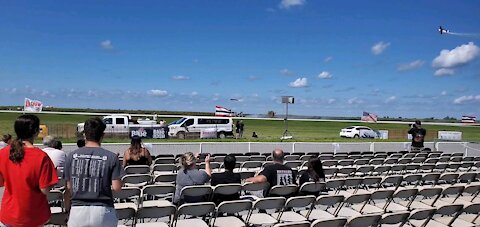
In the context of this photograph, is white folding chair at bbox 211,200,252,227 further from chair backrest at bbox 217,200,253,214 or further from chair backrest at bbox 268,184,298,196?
chair backrest at bbox 268,184,298,196

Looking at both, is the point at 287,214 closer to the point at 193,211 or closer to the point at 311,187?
the point at 311,187

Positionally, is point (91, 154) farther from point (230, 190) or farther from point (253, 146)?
point (253, 146)

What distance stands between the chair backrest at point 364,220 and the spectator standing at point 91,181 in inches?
99.5

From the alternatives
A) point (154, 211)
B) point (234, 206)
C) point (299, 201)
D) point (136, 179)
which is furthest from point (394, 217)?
point (136, 179)

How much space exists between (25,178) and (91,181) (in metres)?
0.49

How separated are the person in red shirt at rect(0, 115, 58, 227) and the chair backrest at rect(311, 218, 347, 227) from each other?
252 cm

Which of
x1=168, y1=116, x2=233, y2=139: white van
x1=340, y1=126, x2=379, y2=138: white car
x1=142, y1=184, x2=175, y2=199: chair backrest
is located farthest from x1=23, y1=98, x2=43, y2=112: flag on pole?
x1=340, y1=126, x2=379, y2=138: white car

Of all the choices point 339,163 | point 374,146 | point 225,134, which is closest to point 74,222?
point 339,163

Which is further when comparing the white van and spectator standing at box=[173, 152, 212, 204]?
the white van

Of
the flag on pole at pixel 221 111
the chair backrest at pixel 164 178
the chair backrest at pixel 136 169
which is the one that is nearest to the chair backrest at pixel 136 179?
the chair backrest at pixel 164 178

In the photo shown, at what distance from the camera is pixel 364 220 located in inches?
190

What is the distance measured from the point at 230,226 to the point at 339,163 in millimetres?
5958

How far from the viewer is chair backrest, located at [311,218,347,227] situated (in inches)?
176

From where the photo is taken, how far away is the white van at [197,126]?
95.1 feet
